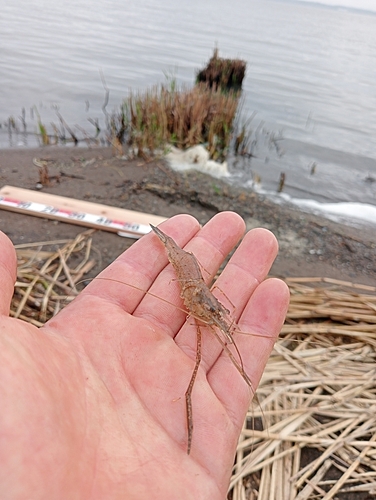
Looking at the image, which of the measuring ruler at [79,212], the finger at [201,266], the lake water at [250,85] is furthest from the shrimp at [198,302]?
the lake water at [250,85]

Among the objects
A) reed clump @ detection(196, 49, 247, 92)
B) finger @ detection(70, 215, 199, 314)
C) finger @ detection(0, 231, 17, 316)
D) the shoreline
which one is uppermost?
finger @ detection(0, 231, 17, 316)

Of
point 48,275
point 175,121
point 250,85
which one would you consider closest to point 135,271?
point 48,275

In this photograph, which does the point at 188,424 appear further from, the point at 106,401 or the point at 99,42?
the point at 99,42

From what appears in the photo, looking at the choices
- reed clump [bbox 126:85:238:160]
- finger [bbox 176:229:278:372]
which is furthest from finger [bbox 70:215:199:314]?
reed clump [bbox 126:85:238:160]

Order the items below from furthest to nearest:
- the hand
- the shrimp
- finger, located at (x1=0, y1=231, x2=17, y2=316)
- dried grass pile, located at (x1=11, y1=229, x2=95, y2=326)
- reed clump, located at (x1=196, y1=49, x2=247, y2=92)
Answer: reed clump, located at (x1=196, y1=49, x2=247, y2=92) → dried grass pile, located at (x1=11, y1=229, x2=95, y2=326) → the shrimp → finger, located at (x1=0, y1=231, x2=17, y2=316) → the hand

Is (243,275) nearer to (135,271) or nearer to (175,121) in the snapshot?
(135,271)

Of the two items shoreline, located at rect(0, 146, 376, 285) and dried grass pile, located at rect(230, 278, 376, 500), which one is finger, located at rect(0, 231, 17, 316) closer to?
dried grass pile, located at rect(230, 278, 376, 500)
